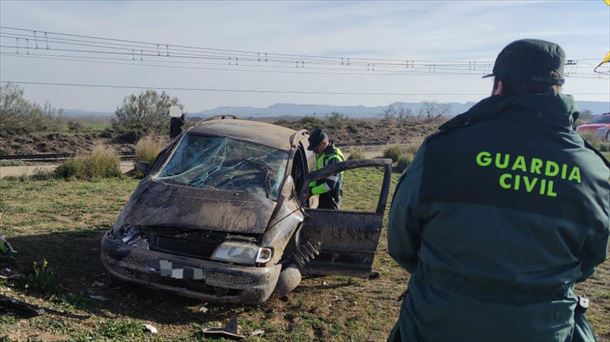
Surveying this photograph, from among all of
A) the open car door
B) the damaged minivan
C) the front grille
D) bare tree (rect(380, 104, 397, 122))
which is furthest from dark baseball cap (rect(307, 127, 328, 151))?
bare tree (rect(380, 104, 397, 122))

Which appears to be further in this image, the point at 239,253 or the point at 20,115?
the point at 20,115

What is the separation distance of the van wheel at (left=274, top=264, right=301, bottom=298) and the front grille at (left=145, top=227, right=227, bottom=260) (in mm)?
724

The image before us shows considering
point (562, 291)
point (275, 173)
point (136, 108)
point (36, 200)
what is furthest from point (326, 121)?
point (562, 291)

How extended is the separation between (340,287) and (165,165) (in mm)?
2380

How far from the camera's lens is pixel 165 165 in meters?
6.34

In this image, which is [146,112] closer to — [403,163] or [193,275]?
[403,163]

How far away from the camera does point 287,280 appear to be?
546 centimetres

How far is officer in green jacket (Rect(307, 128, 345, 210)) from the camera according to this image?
6.62 m

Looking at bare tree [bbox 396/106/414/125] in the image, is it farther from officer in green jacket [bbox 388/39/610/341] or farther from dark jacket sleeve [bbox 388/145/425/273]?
officer in green jacket [bbox 388/39/610/341]

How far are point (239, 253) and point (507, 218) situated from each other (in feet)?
11.1

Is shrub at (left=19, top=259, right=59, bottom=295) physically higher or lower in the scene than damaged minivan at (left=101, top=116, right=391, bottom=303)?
lower

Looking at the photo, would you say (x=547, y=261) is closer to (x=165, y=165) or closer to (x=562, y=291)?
(x=562, y=291)

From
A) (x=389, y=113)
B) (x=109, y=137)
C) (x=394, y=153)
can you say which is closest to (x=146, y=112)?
(x=109, y=137)

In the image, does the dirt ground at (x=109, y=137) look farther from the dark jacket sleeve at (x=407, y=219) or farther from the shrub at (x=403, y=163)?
the dark jacket sleeve at (x=407, y=219)
